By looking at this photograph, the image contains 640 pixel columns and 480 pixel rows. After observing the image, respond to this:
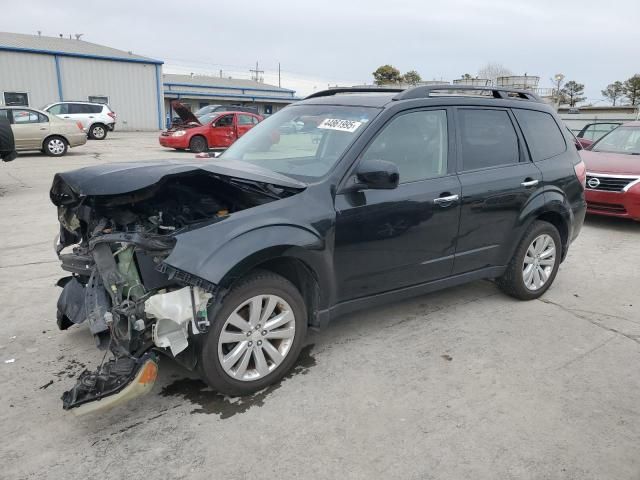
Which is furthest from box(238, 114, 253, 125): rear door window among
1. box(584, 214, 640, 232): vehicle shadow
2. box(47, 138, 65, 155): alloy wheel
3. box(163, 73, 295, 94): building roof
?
box(163, 73, 295, 94): building roof

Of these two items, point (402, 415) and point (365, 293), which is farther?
point (365, 293)

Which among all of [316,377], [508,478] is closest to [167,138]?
[316,377]

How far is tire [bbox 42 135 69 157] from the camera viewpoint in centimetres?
1522

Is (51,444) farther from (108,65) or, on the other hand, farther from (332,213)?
(108,65)

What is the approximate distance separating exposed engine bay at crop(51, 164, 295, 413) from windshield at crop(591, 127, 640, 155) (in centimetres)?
812

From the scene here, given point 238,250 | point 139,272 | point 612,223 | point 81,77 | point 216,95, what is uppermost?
point 216,95

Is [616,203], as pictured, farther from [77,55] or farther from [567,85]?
[567,85]

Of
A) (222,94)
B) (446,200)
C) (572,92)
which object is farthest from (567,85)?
(446,200)

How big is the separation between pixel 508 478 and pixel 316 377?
4.40 ft

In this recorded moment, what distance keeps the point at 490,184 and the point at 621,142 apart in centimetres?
657

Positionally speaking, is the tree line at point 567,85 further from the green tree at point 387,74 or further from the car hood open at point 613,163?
the car hood open at point 613,163

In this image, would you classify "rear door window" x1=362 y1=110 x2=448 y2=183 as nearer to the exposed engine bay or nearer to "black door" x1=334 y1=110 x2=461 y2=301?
"black door" x1=334 y1=110 x2=461 y2=301

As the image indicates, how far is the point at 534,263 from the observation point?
189 inches

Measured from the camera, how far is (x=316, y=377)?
3396mm
